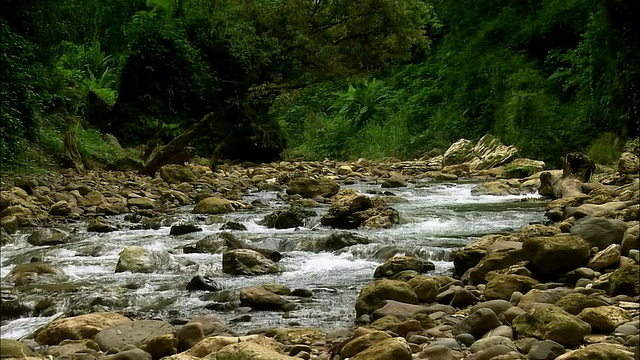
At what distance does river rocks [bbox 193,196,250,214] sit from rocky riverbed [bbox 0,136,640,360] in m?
0.03

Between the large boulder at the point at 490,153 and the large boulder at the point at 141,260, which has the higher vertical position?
the large boulder at the point at 490,153

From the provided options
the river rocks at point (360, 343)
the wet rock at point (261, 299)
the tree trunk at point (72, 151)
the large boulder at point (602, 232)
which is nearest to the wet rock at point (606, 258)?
the large boulder at point (602, 232)

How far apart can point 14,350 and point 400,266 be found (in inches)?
109

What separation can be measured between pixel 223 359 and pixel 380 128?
18.3 metres

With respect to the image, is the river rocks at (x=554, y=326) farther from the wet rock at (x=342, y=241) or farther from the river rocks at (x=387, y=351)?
the wet rock at (x=342, y=241)

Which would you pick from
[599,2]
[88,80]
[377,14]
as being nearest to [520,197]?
[599,2]

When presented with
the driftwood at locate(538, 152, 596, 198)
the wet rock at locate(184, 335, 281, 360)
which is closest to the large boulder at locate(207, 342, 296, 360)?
the wet rock at locate(184, 335, 281, 360)

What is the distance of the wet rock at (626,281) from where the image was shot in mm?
3334

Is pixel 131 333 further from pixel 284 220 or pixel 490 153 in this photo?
pixel 490 153

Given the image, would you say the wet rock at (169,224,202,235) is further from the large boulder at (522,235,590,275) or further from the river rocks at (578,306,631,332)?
the river rocks at (578,306,631,332)

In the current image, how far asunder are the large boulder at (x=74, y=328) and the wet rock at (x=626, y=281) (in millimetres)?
2786

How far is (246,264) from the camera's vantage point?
533 cm

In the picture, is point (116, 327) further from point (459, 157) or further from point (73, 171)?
point (459, 157)

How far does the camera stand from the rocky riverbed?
3.03m
